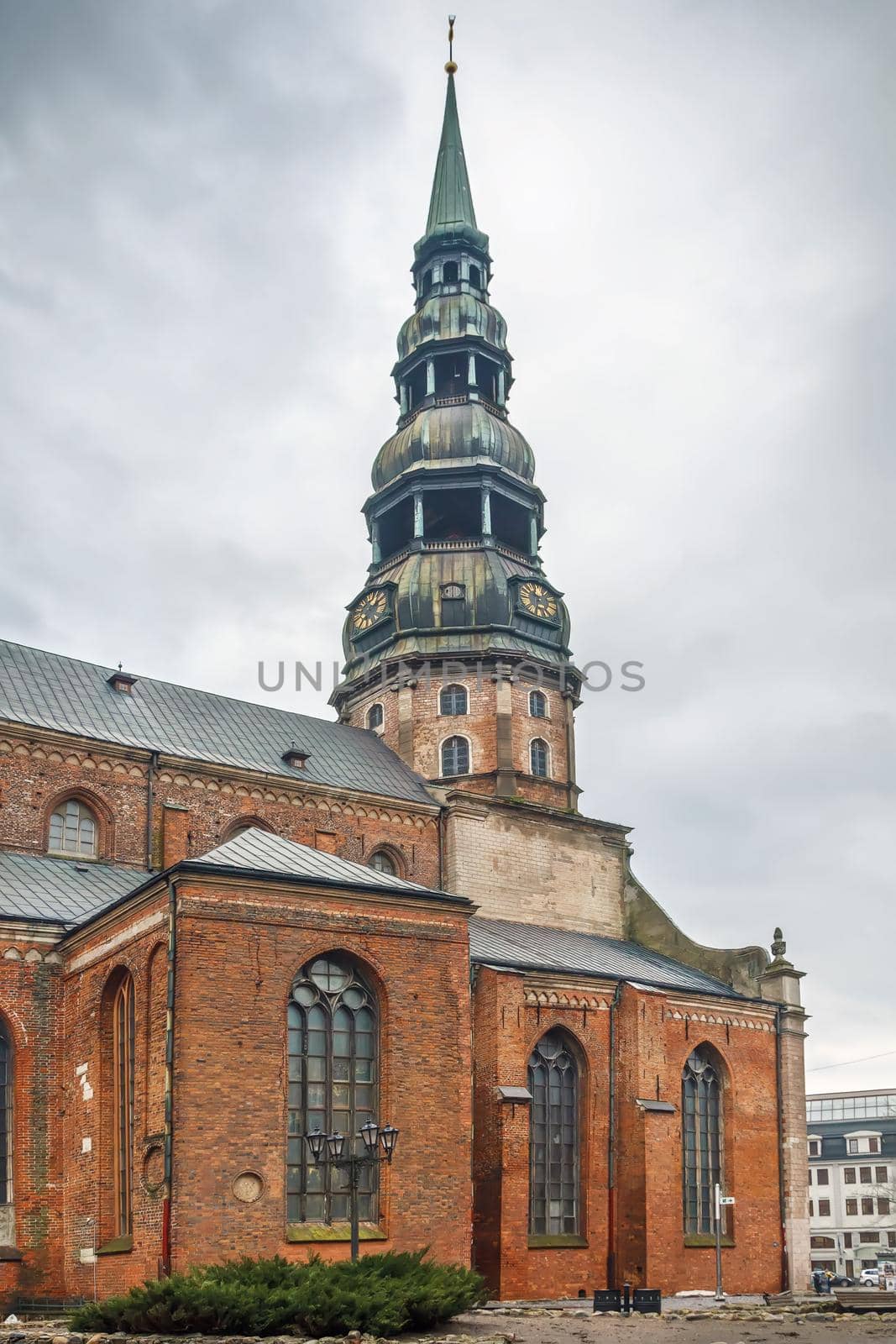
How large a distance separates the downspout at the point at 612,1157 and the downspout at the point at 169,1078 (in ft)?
45.8

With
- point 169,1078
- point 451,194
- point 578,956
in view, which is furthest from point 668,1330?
point 451,194

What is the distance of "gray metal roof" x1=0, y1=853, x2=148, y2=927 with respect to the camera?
2961 centimetres

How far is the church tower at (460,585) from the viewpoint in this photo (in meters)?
44.4

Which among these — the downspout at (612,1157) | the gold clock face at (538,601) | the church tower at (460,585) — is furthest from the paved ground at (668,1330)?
the gold clock face at (538,601)

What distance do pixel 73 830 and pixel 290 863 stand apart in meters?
9.38

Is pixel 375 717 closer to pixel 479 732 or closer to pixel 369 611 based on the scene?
pixel 369 611

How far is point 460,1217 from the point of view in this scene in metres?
26.8

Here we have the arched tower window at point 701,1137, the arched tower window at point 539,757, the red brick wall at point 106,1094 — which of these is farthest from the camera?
the arched tower window at point 539,757

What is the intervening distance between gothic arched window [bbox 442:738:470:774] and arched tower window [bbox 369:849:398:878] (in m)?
4.72

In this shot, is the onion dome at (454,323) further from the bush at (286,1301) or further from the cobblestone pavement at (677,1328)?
the bush at (286,1301)

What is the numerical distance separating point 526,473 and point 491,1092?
76.2 feet

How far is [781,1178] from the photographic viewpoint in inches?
1551

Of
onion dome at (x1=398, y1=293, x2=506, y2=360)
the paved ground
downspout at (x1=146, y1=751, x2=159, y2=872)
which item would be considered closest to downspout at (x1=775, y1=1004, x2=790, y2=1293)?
the paved ground

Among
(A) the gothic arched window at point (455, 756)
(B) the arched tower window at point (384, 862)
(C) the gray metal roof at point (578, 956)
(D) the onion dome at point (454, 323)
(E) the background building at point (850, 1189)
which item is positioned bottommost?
(E) the background building at point (850, 1189)
